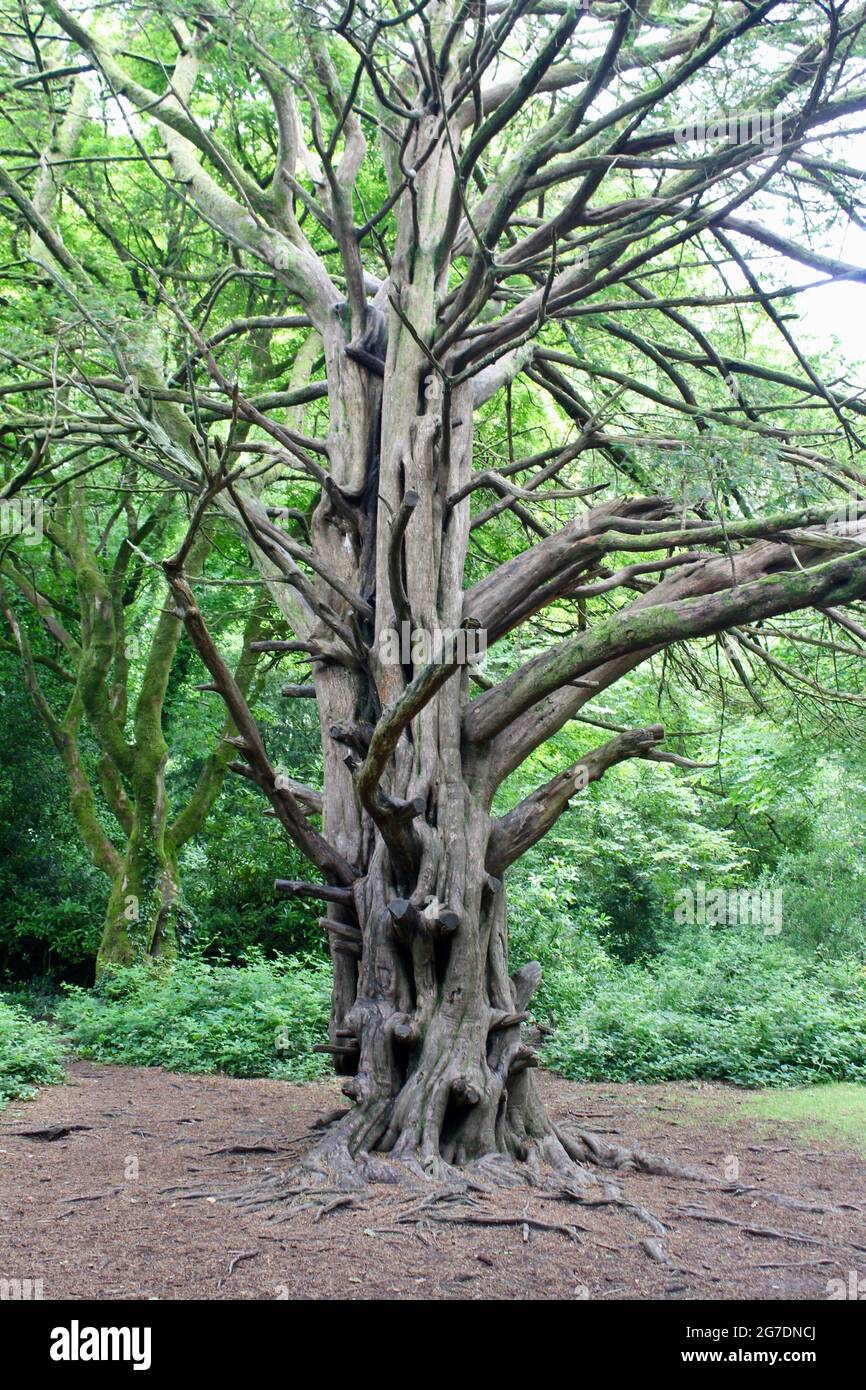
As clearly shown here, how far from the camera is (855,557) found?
477 cm

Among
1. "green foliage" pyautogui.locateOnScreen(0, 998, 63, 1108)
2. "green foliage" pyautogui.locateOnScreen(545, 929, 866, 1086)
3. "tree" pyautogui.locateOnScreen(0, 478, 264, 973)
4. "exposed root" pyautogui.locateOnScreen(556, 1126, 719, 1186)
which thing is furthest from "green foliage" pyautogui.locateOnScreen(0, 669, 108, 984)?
"exposed root" pyautogui.locateOnScreen(556, 1126, 719, 1186)

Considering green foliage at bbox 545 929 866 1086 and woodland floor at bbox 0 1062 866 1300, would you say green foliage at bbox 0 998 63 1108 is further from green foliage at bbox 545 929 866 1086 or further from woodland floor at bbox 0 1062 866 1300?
green foliage at bbox 545 929 866 1086

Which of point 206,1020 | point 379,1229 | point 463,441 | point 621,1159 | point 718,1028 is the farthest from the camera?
point 718,1028

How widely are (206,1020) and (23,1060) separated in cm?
230

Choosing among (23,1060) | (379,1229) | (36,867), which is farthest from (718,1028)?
(36,867)

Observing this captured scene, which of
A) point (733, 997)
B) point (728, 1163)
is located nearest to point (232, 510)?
point (728, 1163)

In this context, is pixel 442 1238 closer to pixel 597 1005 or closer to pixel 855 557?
pixel 855 557

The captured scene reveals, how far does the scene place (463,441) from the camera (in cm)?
744

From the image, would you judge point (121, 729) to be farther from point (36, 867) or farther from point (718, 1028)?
point (718, 1028)

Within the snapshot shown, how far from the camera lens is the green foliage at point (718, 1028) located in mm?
10555

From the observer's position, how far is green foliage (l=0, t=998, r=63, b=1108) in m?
8.66

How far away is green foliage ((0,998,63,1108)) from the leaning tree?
352 centimetres

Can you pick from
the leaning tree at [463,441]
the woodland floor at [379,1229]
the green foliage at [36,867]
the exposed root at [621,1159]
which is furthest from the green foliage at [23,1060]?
the green foliage at [36,867]

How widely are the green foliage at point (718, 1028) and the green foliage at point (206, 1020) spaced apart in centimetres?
265
